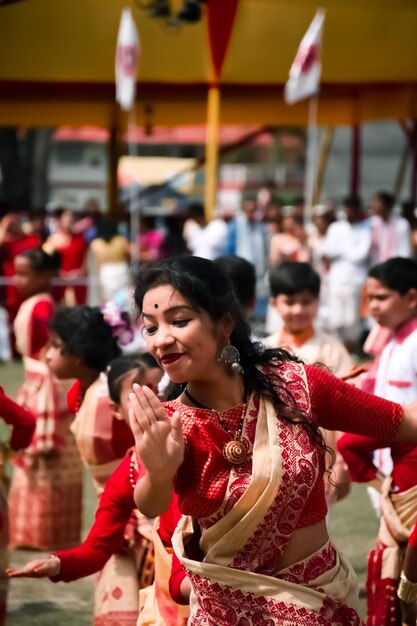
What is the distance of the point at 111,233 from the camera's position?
1488 cm

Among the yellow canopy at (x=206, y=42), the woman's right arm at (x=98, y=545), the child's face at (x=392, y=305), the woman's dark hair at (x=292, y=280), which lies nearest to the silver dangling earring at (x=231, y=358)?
the woman's right arm at (x=98, y=545)

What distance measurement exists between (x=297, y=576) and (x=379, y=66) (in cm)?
1128

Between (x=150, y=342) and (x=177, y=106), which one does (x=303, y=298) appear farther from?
(x=177, y=106)

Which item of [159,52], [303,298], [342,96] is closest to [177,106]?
[342,96]

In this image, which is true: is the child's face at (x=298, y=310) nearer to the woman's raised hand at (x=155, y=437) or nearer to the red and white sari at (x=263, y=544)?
the red and white sari at (x=263, y=544)

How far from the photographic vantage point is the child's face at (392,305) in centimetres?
452

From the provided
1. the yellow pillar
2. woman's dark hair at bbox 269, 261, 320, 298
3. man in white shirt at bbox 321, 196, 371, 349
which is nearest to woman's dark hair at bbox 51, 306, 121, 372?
woman's dark hair at bbox 269, 261, 320, 298

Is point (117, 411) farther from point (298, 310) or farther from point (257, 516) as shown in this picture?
point (257, 516)

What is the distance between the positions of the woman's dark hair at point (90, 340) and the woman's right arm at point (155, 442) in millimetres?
2147

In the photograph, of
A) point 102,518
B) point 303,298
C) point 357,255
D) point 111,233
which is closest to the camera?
point 102,518

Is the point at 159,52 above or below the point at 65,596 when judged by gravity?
above

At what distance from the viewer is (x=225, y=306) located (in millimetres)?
2688

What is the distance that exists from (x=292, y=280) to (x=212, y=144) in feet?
26.7

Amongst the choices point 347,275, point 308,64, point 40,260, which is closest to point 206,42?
point 308,64
